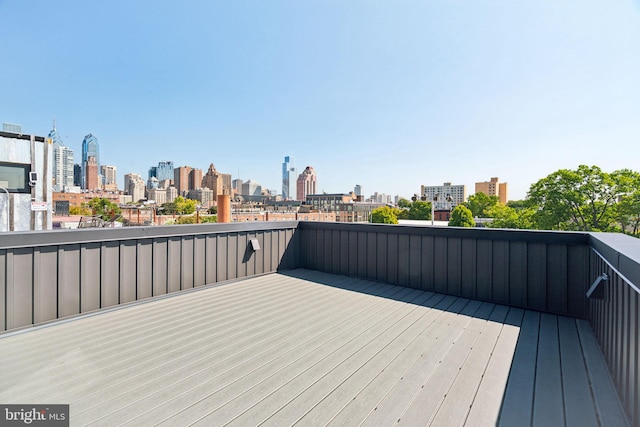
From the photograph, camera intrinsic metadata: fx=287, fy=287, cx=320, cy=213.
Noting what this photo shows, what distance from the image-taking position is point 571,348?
7.27ft

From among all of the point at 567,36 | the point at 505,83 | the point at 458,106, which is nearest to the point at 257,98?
the point at 458,106

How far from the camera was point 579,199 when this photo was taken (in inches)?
753

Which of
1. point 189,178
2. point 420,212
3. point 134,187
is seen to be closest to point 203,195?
point 189,178

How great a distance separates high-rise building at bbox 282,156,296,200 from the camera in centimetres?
16290

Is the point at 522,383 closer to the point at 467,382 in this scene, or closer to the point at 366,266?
the point at 467,382

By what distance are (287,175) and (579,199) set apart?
16895 cm

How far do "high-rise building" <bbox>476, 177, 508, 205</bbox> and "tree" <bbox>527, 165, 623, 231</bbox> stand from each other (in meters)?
47.7

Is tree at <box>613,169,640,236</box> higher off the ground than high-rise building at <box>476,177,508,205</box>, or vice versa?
high-rise building at <box>476,177,508,205</box>

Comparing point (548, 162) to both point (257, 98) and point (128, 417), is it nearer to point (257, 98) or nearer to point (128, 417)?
point (257, 98)

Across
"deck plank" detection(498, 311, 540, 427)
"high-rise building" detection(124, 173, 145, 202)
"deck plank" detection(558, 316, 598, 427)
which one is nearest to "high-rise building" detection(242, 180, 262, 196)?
"high-rise building" detection(124, 173, 145, 202)

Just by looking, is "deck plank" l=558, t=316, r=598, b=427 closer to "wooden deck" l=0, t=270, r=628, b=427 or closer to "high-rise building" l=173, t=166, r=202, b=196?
"wooden deck" l=0, t=270, r=628, b=427

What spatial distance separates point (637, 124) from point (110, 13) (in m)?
25.4

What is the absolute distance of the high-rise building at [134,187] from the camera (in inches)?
4097

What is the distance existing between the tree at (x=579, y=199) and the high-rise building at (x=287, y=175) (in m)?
131
